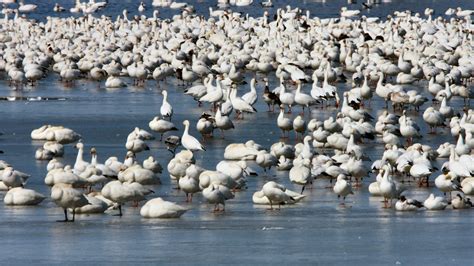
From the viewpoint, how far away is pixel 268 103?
34.1 metres

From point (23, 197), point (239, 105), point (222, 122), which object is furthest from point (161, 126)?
point (23, 197)

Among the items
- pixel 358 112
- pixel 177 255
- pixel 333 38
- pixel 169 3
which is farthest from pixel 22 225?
pixel 169 3

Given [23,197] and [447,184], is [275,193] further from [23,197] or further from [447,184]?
[23,197]

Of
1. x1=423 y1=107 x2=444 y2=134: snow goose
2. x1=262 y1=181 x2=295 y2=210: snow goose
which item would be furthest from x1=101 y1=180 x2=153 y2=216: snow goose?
x1=423 y1=107 x2=444 y2=134: snow goose

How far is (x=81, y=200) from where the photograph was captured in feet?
64.7

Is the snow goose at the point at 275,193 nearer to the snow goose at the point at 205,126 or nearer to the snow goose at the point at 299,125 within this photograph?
the snow goose at the point at 299,125

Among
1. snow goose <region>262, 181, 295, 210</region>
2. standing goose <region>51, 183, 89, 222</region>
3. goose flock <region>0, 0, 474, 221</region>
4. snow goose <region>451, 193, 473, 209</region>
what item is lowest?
goose flock <region>0, 0, 474, 221</region>

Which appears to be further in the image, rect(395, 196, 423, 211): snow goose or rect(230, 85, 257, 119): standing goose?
rect(230, 85, 257, 119): standing goose

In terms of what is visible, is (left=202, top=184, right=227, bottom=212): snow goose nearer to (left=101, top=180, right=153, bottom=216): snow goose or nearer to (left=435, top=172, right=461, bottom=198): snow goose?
(left=101, top=180, right=153, bottom=216): snow goose

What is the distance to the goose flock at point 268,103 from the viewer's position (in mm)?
21828

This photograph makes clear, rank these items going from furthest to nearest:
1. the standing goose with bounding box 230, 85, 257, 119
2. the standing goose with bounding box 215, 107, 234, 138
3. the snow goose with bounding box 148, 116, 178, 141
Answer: the standing goose with bounding box 230, 85, 257, 119 < the standing goose with bounding box 215, 107, 234, 138 < the snow goose with bounding box 148, 116, 178, 141

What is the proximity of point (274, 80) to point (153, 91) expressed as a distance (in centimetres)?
416

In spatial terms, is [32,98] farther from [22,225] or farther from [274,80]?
[22,225]

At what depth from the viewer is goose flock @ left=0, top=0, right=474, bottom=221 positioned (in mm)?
21828
